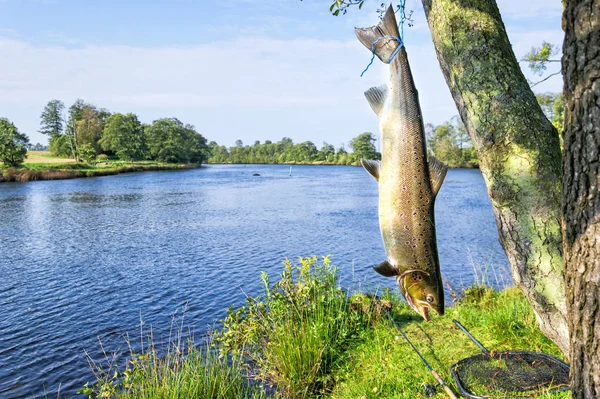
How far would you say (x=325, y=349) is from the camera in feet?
23.0

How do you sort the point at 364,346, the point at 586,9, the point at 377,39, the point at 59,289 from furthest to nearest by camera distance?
the point at 59,289, the point at 364,346, the point at 377,39, the point at 586,9

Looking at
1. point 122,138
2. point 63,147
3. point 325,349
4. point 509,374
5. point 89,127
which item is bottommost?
point 325,349

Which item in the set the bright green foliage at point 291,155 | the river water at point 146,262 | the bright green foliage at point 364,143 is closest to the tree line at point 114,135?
the bright green foliage at point 291,155

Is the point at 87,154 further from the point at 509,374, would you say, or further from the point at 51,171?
the point at 509,374

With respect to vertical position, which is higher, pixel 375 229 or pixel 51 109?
pixel 51 109

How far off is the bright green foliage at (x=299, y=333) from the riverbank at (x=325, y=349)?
0.05ft

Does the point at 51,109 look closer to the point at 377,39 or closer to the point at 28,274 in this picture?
the point at 28,274

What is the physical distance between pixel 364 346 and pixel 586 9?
608 centimetres

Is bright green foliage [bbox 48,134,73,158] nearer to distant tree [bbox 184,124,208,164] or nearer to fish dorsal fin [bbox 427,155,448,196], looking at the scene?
distant tree [bbox 184,124,208,164]

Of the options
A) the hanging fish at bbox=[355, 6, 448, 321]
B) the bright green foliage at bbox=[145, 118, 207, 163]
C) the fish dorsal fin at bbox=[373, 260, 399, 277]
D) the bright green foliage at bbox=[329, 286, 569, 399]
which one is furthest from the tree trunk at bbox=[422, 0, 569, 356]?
the bright green foliage at bbox=[145, 118, 207, 163]

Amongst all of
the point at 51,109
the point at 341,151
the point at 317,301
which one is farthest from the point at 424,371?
the point at 341,151

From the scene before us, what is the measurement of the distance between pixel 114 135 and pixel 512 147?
346ft

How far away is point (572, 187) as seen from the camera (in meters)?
2.19

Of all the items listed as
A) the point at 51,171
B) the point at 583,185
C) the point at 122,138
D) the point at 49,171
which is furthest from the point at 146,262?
the point at 122,138
